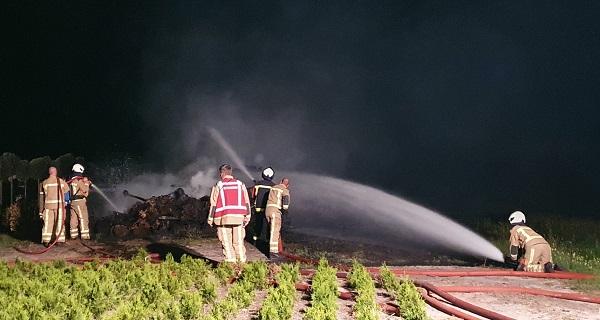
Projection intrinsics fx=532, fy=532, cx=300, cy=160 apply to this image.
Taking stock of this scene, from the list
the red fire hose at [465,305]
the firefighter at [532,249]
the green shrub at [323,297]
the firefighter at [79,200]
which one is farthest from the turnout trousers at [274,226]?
the firefighter at [79,200]

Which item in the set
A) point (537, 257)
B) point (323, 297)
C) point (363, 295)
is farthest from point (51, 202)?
point (537, 257)

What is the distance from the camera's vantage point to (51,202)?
12031 millimetres

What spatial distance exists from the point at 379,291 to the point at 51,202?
798 centimetres

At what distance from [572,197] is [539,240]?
39225 millimetres

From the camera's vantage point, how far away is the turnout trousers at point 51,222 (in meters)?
12.1

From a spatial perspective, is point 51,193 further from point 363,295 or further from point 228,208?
point 363,295

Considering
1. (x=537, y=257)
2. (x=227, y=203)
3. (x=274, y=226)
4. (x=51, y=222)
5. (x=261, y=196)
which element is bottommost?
(x=537, y=257)

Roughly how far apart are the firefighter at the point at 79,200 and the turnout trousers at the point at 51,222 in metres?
0.45

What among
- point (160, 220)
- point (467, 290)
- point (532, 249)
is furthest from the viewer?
point (160, 220)

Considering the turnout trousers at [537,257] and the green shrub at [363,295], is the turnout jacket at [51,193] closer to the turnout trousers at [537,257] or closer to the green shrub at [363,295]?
the green shrub at [363,295]

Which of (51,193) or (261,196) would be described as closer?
(261,196)

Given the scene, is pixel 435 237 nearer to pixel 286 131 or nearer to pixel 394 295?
pixel 394 295

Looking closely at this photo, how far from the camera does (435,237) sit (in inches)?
693

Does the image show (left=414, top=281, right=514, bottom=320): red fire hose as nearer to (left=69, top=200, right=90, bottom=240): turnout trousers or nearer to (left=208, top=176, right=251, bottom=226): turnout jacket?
(left=208, top=176, right=251, bottom=226): turnout jacket
